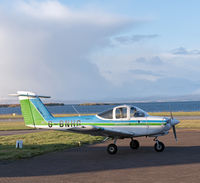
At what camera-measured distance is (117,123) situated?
15.7 m

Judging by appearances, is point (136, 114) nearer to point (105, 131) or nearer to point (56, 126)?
point (105, 131)

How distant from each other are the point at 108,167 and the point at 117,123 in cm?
422

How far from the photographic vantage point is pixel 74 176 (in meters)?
10.2

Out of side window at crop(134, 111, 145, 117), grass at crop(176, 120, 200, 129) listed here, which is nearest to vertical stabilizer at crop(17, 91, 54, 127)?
side window at crop(134, 111, 145, 117)

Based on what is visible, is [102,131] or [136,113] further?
[136,113]

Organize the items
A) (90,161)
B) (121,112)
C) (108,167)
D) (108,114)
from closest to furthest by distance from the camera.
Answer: (108,167) → (90,161) → (121,112) → (108,114)

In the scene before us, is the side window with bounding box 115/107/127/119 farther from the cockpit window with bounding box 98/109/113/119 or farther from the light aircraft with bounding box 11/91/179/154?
the cockpit window with bounding box 98/109/113/119

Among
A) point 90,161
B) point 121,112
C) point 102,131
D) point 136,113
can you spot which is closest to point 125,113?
point 121,112

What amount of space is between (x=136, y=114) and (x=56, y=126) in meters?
4.50

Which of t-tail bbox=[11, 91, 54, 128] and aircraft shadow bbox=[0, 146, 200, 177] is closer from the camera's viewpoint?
aircraft shadow bbox=[0, 146, 200, 177]

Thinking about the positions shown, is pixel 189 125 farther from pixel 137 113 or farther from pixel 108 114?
pixel 108 114

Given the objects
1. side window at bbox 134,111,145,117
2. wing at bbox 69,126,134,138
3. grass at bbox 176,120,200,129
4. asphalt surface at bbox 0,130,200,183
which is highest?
side window at bbox 134,111,145,117

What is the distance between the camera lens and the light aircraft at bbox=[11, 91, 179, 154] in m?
15.1

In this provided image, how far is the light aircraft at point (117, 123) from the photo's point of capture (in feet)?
49.7
